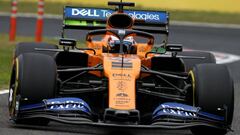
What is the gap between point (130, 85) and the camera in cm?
899

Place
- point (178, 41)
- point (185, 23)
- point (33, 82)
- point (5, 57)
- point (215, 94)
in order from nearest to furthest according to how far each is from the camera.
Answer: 1. point (33, 82)
2. point (215, 94)
3. point (5, 57)
4. point (178, 41)
5. point (185, 23)

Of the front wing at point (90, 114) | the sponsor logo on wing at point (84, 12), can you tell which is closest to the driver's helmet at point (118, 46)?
the front wing at point (90, 114)

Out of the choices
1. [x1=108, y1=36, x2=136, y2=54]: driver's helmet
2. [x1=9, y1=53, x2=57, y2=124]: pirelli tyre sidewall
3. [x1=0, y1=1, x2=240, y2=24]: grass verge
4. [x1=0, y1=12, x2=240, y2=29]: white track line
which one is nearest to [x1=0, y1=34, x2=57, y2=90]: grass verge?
[x1=108, y1=36, x2=136, y2=54]: driver's helmet

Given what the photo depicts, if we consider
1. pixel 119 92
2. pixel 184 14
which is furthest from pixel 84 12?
pixel 184 14

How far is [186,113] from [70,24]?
331 cm

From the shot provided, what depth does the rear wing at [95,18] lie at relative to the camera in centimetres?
1177

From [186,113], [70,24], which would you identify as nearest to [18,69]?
[186,113]

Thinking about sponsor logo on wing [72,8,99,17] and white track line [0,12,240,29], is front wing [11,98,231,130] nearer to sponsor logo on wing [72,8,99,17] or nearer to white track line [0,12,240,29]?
sponsor logo on wing [72,8,99,17]

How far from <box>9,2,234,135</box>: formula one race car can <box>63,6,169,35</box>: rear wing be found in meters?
1.34

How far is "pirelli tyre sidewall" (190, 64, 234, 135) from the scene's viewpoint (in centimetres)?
902

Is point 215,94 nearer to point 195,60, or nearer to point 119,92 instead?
point 119,92

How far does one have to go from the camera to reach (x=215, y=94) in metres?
9.03

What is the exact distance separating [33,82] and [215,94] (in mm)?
1804

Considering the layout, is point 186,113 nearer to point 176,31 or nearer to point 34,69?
point 34,69
